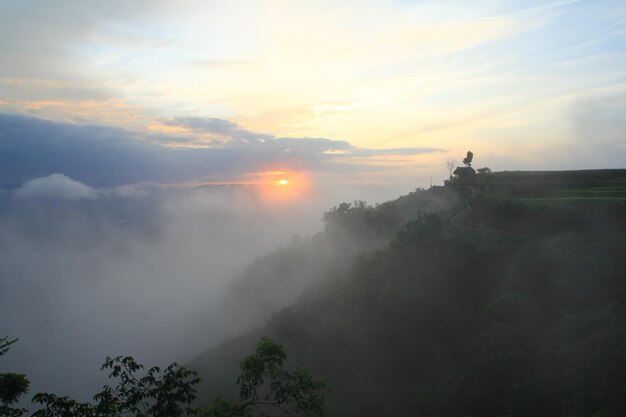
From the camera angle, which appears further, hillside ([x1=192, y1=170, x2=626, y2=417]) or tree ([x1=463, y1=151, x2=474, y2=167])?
tree ([x1=463, y1=151, x2=474, y2=167])

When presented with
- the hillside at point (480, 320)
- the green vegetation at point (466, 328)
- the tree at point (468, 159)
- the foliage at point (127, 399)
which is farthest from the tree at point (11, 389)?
the tree at point (468, 159)

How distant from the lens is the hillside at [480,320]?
37.4ft

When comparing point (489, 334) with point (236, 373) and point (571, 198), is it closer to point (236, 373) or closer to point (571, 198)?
point (236, 373)

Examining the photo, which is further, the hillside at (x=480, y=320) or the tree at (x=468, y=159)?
the tree at (x=468, y=159)

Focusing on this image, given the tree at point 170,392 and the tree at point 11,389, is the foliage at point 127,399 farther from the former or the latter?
the tree at point 11,389

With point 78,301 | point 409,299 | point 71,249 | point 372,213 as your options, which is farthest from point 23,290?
point 409,299

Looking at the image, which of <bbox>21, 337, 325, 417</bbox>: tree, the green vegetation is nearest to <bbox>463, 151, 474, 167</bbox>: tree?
the green vegetation

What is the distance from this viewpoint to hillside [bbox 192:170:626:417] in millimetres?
11398

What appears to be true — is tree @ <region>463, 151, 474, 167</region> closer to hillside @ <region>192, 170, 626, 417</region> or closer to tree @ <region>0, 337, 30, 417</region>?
hillside @ <region>192, 170, 626, 417</region>

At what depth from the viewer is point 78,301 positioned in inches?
2667

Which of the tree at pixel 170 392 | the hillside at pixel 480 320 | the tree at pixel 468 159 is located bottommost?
the hillside at pixel 480 320

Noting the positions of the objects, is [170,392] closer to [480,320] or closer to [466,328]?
[466,328]

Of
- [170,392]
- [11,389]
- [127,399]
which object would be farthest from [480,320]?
[11,389]

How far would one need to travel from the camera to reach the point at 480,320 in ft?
50.7
